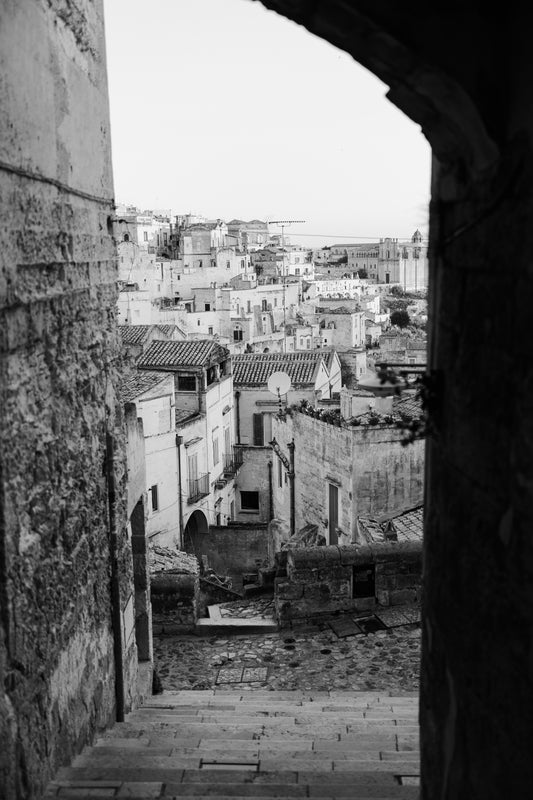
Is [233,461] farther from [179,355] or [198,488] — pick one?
[179,355]

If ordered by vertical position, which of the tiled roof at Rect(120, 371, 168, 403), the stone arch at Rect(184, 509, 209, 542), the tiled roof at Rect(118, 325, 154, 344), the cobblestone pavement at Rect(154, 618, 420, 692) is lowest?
the stone arch at Rect(184, 509, 209, 542)

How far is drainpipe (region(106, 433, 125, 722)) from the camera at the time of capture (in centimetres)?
662

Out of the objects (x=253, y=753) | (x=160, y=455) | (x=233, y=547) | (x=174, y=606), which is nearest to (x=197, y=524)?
(x=233, y=547)

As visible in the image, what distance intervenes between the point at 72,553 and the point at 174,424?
58.0ft

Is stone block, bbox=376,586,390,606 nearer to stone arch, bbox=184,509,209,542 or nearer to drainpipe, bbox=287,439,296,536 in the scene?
drainpipe, bbox=287,439,296,536

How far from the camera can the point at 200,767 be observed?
5.11 metres

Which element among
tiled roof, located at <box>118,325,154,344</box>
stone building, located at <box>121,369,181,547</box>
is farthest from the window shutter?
stone building, located at <box>121,369,181,547</box>

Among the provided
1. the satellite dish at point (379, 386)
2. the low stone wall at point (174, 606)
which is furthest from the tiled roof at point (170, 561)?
the satellite dish at point (379, 386)

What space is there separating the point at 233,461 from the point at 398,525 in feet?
48.2

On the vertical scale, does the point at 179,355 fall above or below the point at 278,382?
above

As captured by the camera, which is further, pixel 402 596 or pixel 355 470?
pixel 355 470

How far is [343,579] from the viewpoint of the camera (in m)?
9.88

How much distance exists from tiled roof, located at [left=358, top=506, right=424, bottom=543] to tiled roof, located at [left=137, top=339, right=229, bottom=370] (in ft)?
40.6

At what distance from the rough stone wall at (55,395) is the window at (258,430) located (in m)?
24.2
